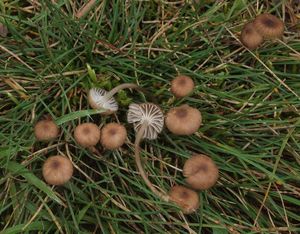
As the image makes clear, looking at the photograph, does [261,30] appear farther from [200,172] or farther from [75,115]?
[75,115]

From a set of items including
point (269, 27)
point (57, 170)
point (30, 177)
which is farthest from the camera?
point (269, 27)

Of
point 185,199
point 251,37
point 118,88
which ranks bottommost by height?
point 185,199

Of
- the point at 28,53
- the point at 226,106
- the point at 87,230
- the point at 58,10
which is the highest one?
the point at 58,10

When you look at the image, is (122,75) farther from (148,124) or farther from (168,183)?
(168,183)

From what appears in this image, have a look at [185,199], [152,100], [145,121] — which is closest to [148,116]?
[145,121]

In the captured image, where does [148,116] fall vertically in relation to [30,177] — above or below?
above

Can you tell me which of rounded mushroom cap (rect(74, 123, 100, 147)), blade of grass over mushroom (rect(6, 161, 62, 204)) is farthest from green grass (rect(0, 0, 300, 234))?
rounded mushroom cap (rect(74, 123, 100, 147))

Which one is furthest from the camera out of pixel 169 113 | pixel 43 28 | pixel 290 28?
pixel 290 28

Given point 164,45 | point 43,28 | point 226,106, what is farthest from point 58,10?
point 226,106
